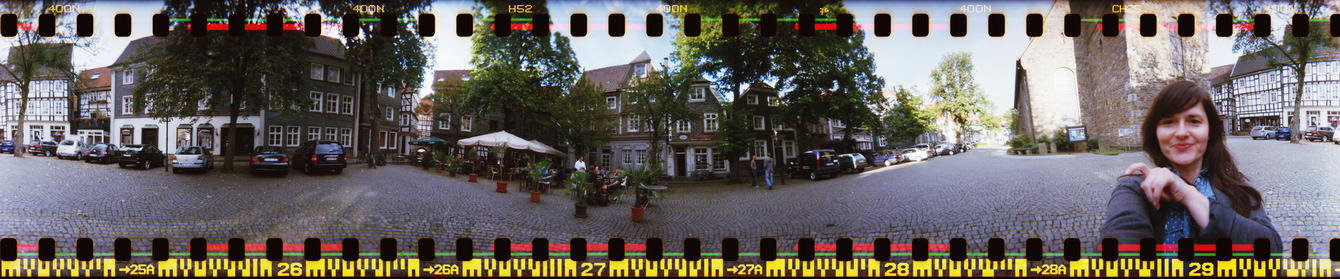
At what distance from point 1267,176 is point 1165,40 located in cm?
103

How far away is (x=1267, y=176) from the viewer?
7.93 feet

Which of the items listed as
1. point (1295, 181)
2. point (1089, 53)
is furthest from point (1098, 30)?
point (1295, 181)

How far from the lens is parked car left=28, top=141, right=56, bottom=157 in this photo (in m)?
3.53

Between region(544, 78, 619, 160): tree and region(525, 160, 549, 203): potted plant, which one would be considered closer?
region(544, 78, 619, 160): tree

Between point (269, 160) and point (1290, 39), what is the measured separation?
6.70 m

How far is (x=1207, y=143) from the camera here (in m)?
1.55

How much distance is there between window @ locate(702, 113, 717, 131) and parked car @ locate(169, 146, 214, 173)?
3.67 metres

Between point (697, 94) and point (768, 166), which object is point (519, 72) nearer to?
point (697, 94)

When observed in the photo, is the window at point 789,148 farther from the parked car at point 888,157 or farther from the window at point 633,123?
the window at point 633,123

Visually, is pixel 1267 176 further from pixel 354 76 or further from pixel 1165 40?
pixel 354 76

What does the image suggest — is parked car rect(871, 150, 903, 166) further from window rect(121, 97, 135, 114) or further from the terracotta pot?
window rect(121, 97, 135, 114)

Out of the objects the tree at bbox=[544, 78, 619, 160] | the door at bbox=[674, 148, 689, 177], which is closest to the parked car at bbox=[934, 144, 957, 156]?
the door at bbox=[674, 148, 689, 177]

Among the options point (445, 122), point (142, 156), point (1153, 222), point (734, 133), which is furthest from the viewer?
point (445, 122)

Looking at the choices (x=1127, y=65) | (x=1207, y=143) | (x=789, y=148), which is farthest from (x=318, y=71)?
(x=1127, y=65)
